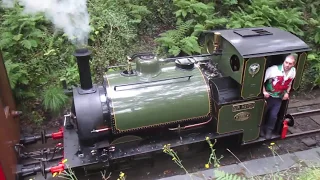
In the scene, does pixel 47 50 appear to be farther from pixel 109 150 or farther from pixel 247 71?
pixel 247 71

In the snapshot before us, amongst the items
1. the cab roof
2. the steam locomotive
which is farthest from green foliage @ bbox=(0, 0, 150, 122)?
the cab roof

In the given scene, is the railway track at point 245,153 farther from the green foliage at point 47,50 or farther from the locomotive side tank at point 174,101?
the green foliage at point 47,50

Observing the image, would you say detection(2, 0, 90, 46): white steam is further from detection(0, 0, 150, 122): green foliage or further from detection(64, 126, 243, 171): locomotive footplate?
detection(0, 0, 150, 122): green foliage

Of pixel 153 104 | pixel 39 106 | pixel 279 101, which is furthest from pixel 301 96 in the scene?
pixel 39 106

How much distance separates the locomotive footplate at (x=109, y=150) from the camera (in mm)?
4441

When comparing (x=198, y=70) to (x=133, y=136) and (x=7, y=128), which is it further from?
(x=7, y=128)

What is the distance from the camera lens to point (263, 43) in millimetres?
4777

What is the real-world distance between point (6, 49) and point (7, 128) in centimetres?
249

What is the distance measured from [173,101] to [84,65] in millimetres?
1453

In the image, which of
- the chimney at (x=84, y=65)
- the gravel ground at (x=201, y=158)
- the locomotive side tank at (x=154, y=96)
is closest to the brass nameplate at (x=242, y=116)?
the locomotive side tank at (x=154, y=96)

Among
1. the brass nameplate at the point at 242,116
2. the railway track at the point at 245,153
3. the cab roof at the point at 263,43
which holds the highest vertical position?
the cab roof at the point at 263,43

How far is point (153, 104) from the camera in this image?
15.3 ft

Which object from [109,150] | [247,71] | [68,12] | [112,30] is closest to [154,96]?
[109,150]

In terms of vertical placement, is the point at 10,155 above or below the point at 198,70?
below
